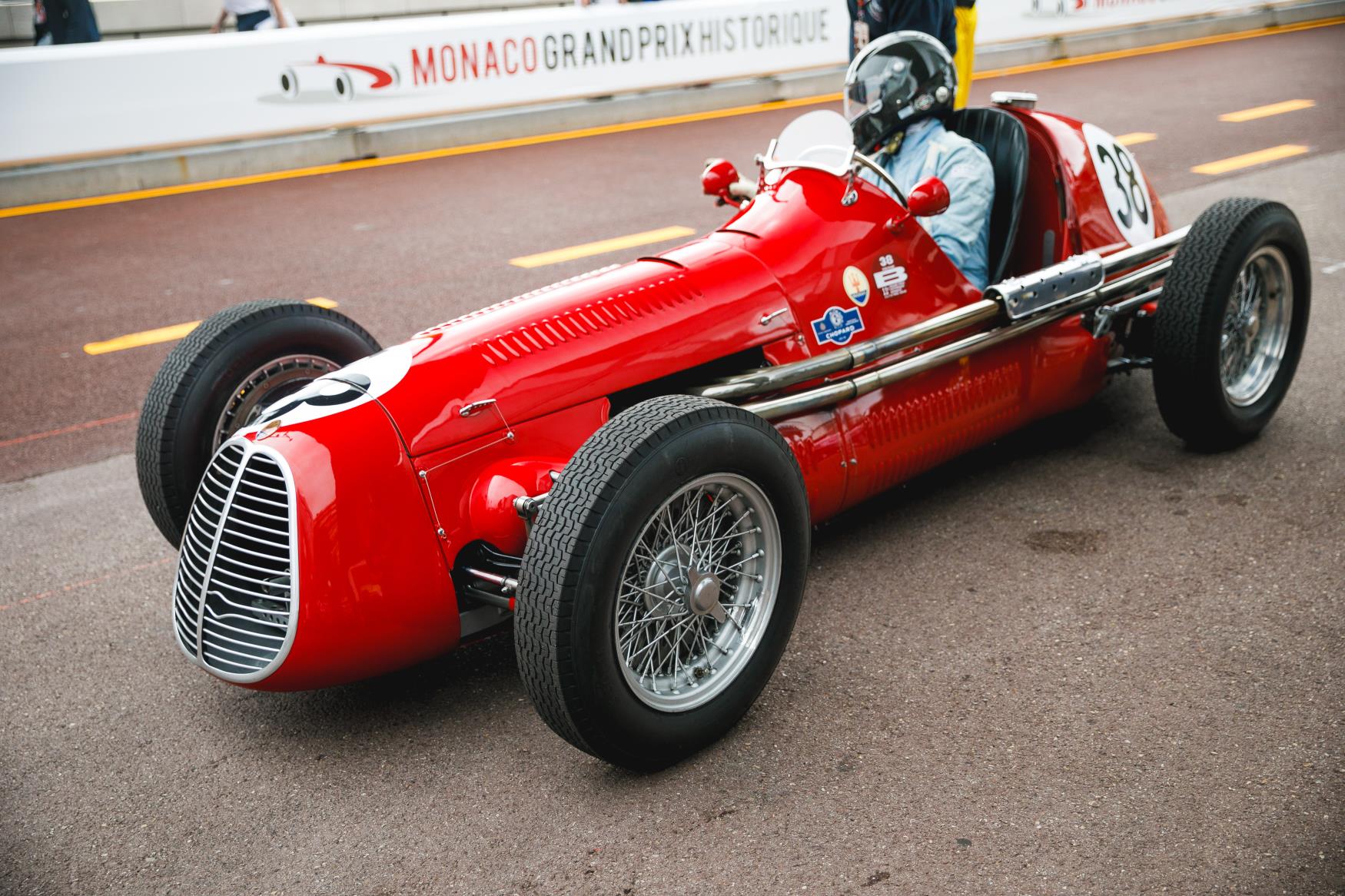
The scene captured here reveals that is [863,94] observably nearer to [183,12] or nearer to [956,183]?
[956,183]

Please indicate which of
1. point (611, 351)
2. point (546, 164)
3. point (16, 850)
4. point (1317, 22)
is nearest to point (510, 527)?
point (611, 351)

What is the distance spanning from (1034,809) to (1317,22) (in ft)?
61.4

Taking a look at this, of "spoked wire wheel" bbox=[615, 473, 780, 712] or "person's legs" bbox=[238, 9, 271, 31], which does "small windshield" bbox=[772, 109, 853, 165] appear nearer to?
"spoked wire wheel" bbox=[615, 473, 780, 712]

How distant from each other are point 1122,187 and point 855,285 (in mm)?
1442

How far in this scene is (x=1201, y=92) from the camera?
12.7 meters

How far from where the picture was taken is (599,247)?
7953mm

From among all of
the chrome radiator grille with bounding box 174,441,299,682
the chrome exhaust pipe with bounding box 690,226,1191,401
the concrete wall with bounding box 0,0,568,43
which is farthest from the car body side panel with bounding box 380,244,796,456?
the concrete wall with bounding box 0,0,568,43

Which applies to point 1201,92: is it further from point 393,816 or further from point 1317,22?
point 393,816

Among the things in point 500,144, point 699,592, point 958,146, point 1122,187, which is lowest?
point 699,592

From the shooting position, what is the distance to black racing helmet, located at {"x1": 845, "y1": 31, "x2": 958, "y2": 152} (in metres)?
4.23

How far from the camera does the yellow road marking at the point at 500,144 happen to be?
387 inches

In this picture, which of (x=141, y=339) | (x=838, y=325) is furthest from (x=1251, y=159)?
→ (x=141, y=339)

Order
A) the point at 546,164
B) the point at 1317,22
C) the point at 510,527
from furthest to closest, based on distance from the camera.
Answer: the point at 1317,22 < the point at 546,164 < the point at 510,527

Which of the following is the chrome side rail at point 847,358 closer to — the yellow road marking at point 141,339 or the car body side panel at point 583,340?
the car body side panel at point 583,340
